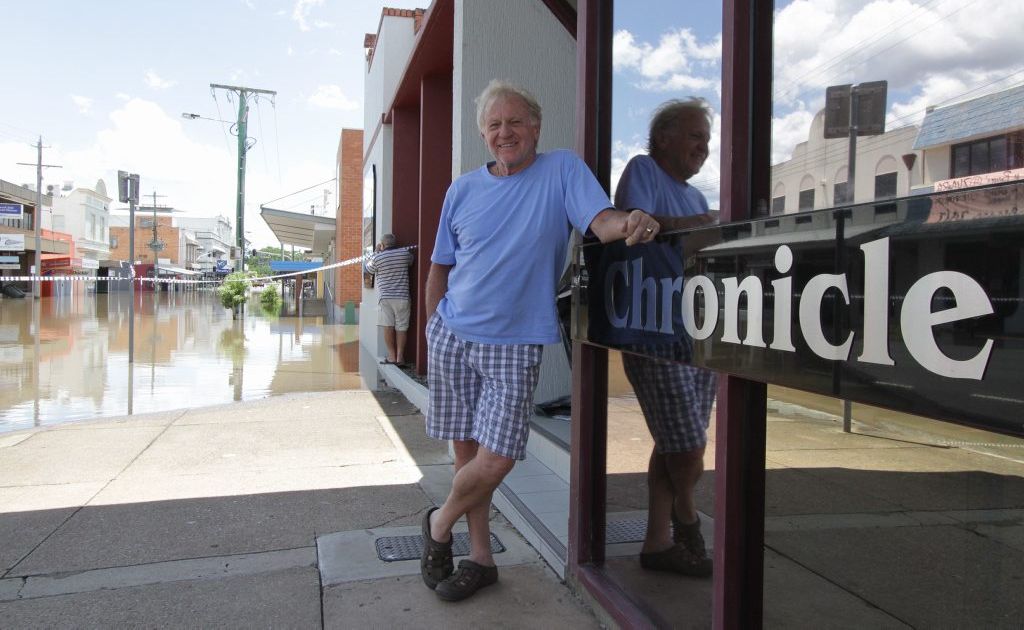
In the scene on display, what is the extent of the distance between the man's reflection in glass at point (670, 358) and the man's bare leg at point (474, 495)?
0.53 metres

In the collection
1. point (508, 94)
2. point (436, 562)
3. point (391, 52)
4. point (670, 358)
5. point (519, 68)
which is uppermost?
point (391, 52)

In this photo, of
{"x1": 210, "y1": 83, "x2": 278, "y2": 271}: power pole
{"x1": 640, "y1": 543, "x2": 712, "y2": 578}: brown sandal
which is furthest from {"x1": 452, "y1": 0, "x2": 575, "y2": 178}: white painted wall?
{"x1": 210, "y1": 83, "x2": 278, "y2": 271}: power pole

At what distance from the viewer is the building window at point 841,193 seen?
→ 1.47 metres

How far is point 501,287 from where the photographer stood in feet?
8.38

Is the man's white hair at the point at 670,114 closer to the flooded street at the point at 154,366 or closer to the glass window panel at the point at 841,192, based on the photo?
the glass window panel at the point at 841,192

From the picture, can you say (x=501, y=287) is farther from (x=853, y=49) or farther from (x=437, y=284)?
(x=853, y=49)

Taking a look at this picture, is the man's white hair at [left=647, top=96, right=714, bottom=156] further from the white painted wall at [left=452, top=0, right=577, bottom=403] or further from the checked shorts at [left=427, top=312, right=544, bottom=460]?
the white painted wall at [left=452, top=0, right=577, bottom=403]

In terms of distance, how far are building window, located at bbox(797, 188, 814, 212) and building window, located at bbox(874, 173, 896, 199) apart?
171 mm

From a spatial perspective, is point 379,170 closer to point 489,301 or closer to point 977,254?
point 489,301

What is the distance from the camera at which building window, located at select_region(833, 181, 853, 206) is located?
147 cm

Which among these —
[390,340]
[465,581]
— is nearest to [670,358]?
[465,581]

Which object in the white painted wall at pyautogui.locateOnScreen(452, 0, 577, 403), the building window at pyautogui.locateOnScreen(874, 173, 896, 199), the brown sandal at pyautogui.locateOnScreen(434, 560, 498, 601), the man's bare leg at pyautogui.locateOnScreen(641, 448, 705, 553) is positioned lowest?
the brown sandal at pyautogui.locateOnScreen(434, 560, 498, 601)

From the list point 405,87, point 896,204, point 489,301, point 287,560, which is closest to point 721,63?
point 896,204

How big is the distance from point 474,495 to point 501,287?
29.3 inches
